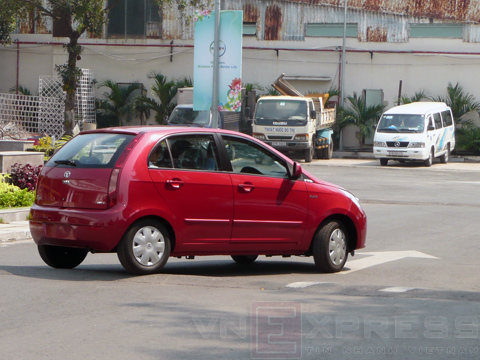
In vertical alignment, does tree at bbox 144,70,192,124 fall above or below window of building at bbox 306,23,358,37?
below

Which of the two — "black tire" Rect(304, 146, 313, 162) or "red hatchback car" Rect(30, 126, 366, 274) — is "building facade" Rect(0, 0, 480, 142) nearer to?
"black tire" Rect(304, 146, 313, 162)

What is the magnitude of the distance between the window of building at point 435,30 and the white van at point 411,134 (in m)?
7.43

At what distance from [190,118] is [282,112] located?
3505 mm

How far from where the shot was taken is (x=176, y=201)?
8.27 m

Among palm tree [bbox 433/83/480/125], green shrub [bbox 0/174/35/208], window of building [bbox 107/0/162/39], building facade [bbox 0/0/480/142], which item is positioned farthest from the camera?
window of building [bbox 107/0/162/39]

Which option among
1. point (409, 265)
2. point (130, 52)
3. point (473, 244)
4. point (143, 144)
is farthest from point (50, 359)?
point (130, 52)

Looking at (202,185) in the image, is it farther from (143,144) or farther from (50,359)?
(50,359)

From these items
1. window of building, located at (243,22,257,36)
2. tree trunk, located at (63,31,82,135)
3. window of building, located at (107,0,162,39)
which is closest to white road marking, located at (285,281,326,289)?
tree trunk, located at (63,31,82,135)

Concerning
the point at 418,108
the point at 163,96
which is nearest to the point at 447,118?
the point at 418,108

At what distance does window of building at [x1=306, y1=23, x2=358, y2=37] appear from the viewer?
38875 mm

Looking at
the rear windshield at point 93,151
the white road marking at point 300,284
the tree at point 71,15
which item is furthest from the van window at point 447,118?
the rear windshield at point 93,151

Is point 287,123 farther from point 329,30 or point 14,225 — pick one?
point 14,225

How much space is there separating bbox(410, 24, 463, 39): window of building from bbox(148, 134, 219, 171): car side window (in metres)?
31.4

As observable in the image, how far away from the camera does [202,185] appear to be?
8461 mm
